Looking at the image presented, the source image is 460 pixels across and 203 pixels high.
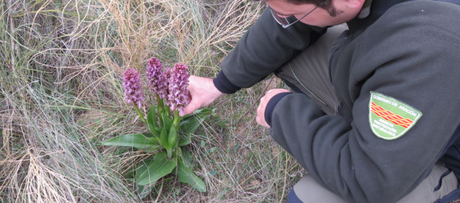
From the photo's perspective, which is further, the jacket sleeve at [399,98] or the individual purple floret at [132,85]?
the individual purple floret at [132,85]

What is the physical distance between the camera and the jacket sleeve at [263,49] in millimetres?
1650

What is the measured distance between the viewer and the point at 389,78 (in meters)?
0.97

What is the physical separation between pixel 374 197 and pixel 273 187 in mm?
931

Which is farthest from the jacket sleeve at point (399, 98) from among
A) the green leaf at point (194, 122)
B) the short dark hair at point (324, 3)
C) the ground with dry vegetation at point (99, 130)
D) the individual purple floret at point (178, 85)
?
the green leaf at point (194, 122)

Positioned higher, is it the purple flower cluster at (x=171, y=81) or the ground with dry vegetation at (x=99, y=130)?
the purple flower cluster at (x=171, y=81)

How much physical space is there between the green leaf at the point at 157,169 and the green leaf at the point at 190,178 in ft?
0.30

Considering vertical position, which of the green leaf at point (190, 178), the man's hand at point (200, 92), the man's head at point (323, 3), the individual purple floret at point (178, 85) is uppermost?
the man's head at point (323, 3)

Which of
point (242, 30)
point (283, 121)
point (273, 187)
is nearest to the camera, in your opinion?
point (283, 121)

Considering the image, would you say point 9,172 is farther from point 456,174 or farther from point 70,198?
point 456,174

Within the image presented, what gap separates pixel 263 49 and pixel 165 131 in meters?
0.73

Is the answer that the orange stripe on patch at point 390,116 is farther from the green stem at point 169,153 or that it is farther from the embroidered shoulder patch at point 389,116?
the green stem at point 169,153

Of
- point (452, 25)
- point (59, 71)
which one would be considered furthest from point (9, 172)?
point (452, 25)

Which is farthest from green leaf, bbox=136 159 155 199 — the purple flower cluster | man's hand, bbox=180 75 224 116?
the purple flower cluster

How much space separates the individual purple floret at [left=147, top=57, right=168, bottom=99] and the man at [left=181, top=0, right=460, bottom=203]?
527 millimetres
